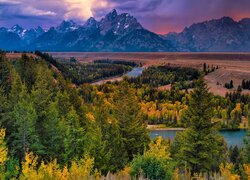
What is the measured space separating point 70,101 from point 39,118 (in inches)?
549

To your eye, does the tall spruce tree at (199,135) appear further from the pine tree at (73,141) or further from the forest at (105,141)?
the pine tree at (73,141)

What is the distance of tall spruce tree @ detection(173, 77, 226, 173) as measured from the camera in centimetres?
3888

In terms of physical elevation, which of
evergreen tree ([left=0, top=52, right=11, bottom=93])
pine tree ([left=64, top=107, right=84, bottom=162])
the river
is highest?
evergreen tree ([left=0, top=52, right=11, bottom=93])

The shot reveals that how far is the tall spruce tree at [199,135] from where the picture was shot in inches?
1531

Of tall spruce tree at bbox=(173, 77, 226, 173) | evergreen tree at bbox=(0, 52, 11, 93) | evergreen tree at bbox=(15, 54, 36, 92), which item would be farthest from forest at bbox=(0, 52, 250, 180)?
evergreen tree at bbox=(15, 54, 36, 92)

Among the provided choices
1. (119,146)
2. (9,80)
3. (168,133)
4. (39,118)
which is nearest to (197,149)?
(119,146)

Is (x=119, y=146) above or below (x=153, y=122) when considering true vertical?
above

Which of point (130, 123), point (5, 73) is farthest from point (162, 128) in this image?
point (130, 123)

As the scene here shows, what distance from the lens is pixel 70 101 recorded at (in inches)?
2445

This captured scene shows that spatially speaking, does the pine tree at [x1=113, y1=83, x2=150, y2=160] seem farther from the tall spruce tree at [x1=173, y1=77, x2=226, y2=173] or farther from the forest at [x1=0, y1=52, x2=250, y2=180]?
the tall spruce tree at [x1=173, y1=77, x2=226, y2=173]

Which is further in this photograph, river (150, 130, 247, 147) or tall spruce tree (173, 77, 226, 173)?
river (150, 130, 247, 147)

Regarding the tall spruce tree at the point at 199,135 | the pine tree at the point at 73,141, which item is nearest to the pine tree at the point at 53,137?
the pine tree at the point at 73,141

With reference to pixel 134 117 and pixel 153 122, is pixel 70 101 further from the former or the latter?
pixel 153 122

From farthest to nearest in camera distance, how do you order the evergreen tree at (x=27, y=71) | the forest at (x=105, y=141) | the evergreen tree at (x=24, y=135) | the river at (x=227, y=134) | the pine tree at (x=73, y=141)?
the river at (x=227, y=134) < the evergreen tree at (x=27, y=71) < the pine tree at (x=73, y=141) < the evergreen tree at (x=24, y=135) < the forest at (x=105, y=141)
